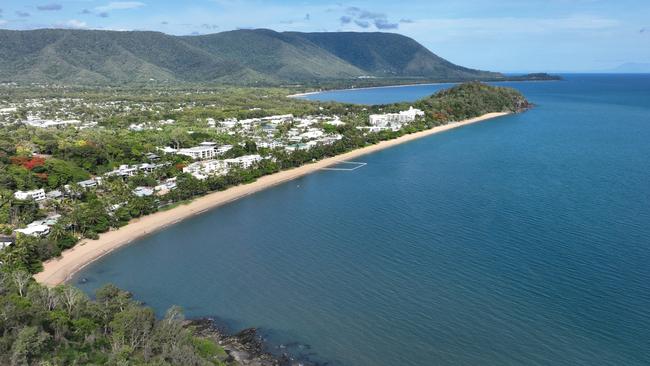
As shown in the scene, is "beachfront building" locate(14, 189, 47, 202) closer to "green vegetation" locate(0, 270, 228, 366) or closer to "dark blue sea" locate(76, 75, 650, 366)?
"dark blue sea" locate(76, 75, 650, 366)

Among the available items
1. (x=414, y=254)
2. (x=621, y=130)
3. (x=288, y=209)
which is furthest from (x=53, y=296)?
(x=621, y=130)

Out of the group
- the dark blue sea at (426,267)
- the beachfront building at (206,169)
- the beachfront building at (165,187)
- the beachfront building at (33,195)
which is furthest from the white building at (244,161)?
the beachfront building at (33,195)

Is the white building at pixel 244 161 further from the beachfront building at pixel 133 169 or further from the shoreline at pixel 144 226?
the beachfront building at pixel 133 169

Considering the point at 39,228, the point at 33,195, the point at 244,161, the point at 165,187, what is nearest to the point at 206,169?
the point at 244,161

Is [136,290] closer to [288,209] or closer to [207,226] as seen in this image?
[207,226]

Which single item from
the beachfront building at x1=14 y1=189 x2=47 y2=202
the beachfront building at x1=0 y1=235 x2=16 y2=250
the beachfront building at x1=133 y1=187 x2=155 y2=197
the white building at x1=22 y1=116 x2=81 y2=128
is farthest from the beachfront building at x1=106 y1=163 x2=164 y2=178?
the white building at x1=22 y1=116 x2=81 y2=128

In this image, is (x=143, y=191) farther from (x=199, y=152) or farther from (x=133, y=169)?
(x=199, y=152)
